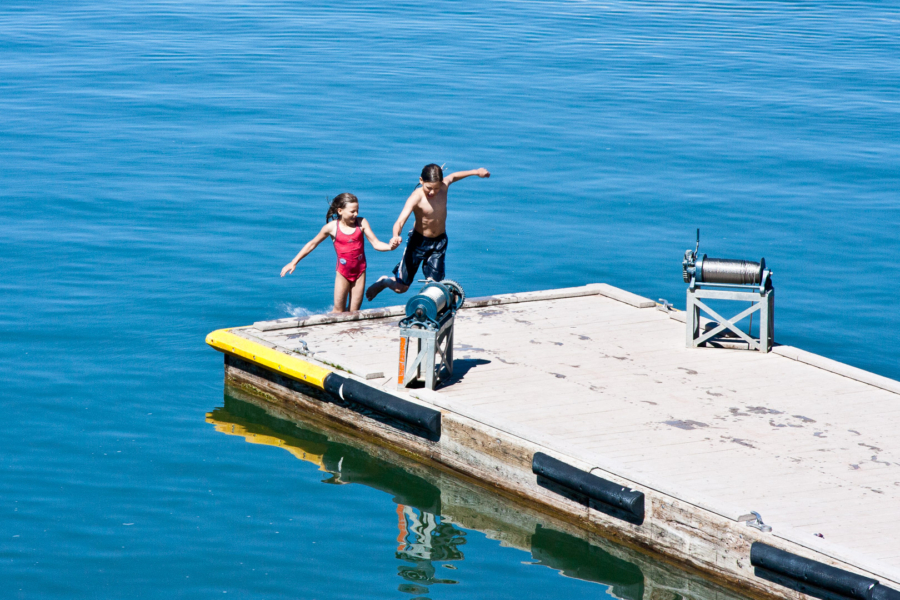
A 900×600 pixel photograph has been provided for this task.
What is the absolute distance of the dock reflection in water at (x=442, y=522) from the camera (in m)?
9.01

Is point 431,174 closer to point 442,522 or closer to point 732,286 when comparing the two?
point 732,286

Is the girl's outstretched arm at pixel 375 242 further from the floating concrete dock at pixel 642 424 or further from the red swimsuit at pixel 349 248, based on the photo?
the floating concrete dock at pixel 642 424

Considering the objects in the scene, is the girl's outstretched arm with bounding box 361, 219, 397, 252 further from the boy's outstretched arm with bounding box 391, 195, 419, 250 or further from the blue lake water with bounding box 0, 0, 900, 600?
the blue lake water with bounding box 0, 0, 900, 600

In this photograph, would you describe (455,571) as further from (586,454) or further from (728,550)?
(728,550)

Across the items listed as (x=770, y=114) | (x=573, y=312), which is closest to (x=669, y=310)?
(x=573, y=312)

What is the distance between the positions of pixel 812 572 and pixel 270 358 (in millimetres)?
6133

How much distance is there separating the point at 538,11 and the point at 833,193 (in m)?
23.3

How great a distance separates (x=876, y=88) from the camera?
28828 millimetres

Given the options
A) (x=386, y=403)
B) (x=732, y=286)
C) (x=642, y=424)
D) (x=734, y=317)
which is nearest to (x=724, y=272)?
(x=732, y=286)

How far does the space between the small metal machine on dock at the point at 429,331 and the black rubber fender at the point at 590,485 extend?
1647 mm

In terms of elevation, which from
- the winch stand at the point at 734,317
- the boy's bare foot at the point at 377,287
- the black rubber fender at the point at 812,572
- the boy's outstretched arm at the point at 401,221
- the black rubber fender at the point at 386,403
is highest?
the boy's outstretched arm at the point at 401,221

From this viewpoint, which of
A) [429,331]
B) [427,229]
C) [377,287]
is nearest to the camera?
[429,331]

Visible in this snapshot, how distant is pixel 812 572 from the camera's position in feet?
25.8

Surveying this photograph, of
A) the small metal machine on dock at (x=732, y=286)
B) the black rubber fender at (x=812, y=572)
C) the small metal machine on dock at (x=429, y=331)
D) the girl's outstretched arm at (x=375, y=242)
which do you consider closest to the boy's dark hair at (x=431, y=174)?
the girl's outstretched arm at (x=375, y=242)
